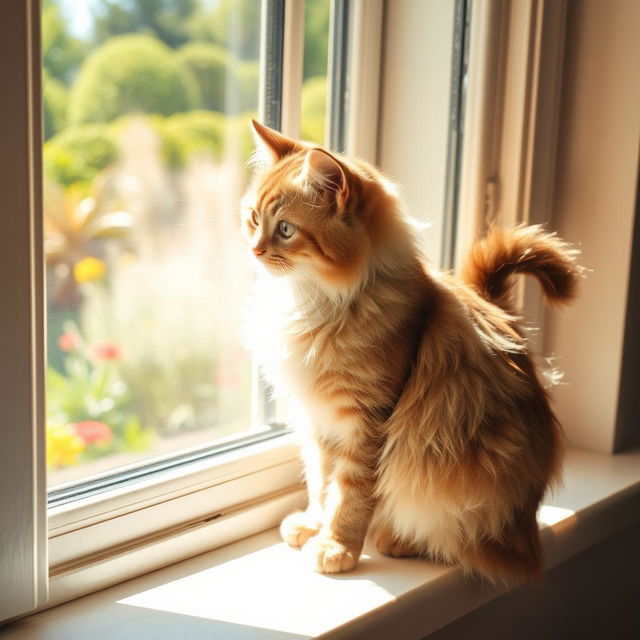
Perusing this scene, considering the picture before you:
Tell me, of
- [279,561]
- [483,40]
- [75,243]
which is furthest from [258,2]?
[279,561]

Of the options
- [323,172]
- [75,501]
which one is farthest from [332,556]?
[323,172]

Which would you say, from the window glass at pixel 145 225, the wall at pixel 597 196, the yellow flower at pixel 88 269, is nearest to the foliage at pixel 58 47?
the window glass at pixel 145 225

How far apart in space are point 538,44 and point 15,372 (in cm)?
105

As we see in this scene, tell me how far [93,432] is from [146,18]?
0.74 m

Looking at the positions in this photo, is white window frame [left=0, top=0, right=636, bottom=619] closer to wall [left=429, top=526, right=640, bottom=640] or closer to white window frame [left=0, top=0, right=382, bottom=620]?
white window frame [left=0, top=0, right=382, bottom=620]

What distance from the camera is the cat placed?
101 centimetres

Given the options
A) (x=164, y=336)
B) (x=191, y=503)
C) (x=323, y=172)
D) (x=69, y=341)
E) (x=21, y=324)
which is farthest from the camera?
(x=164, y=336)

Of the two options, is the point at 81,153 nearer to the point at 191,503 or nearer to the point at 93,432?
the point at 93,432

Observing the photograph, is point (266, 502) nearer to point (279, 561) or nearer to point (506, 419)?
point (279, 561)

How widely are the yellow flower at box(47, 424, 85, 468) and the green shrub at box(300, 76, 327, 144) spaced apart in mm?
650

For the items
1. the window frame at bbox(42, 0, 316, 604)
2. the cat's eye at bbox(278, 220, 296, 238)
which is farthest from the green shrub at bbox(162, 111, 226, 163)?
the cat's eye at bbox(278, 220, 296, 238)

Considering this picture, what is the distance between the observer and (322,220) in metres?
1.00

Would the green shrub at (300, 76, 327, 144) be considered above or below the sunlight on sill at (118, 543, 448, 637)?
above

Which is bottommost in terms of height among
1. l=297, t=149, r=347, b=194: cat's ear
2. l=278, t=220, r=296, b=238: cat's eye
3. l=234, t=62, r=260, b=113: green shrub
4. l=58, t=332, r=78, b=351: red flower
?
l=58, t=332, r=78, b=351: red flower
